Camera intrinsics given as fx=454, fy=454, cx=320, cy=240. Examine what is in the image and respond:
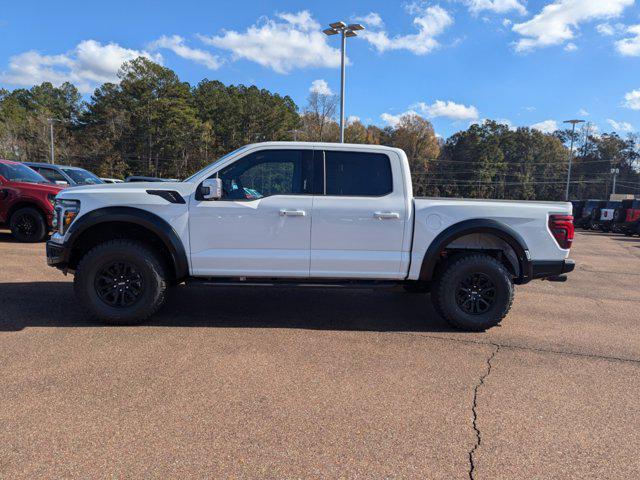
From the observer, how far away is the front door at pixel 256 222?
15.9 ft

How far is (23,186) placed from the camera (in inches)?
387

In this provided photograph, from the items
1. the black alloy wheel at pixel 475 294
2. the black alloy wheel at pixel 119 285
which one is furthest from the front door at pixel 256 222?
the black alloy wheel at pixel 475 294

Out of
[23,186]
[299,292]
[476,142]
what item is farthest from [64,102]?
[299,292]

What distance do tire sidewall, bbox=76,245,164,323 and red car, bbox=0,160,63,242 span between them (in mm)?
6231

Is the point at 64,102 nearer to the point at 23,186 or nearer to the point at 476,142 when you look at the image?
the point at 476,142

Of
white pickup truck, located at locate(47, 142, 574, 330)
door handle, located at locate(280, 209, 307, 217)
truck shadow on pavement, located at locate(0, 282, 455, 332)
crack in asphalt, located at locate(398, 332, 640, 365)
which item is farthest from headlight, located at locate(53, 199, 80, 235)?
crack in asphalt, located at locate(398, 332, 640, 365)

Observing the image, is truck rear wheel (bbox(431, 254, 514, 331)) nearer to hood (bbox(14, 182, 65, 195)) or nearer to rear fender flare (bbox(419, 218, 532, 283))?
rear fender flare (bbox(419, 218, 532, 283))

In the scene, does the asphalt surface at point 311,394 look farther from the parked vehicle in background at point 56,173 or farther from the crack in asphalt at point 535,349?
the parked vehicle in background at point 56,173

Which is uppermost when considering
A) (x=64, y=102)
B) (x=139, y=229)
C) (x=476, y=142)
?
(x=64, y=102)

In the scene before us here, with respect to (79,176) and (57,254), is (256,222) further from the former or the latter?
(79,176)

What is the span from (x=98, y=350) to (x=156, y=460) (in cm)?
196

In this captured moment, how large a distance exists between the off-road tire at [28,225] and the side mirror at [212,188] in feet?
24.2

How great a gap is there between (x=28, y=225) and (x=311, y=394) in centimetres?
946

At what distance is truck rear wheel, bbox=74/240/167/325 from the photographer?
4.82 metres
